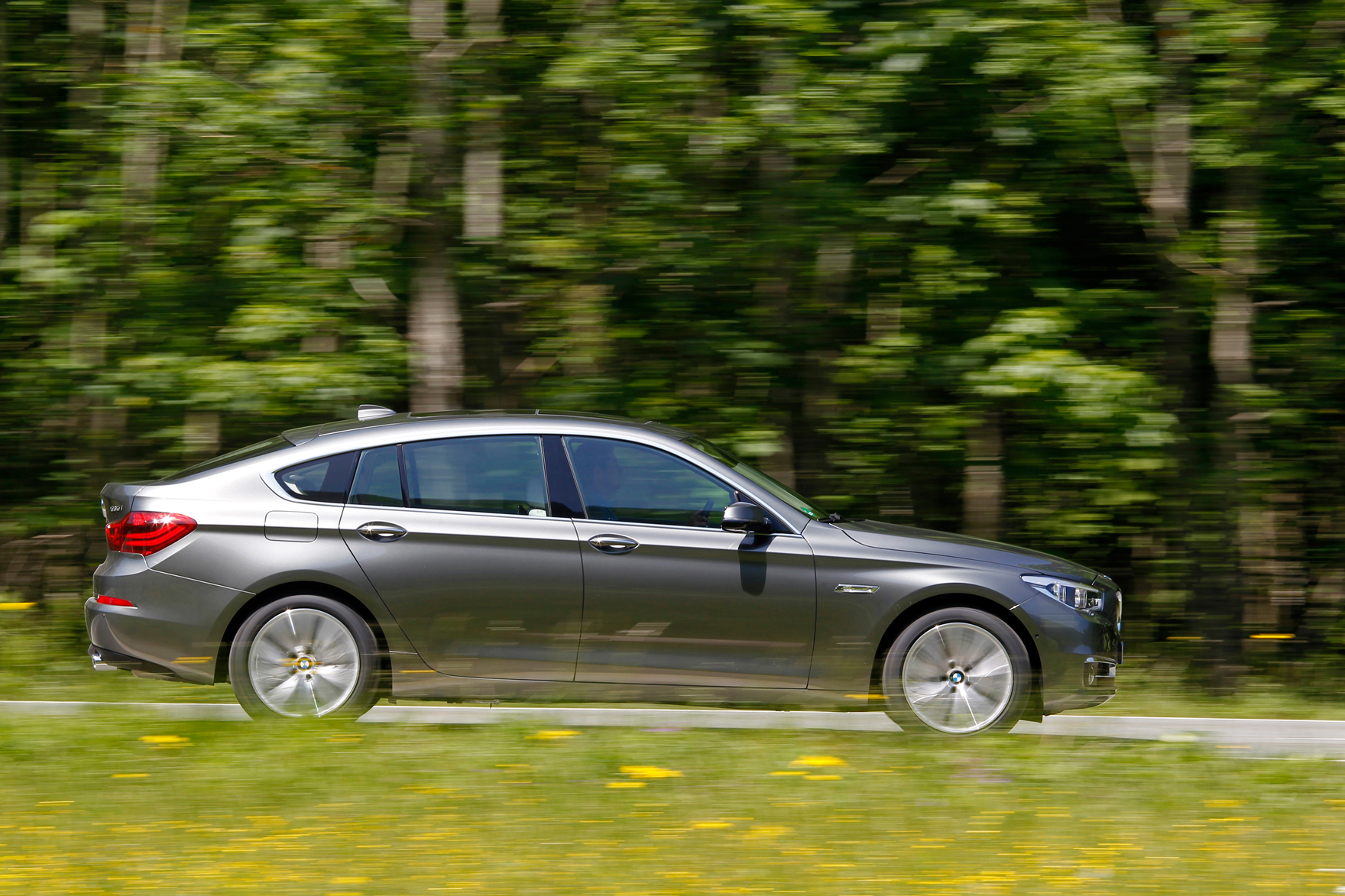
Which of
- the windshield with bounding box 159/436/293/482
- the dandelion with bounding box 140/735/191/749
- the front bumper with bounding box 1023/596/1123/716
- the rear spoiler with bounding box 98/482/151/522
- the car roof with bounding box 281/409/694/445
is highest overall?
→ the car roof with bounding box 281/409/694/445

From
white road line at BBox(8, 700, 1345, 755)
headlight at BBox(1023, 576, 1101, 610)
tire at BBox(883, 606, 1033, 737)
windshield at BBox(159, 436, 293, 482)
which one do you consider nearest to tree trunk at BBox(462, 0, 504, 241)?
windshield at BBox(159, 436, 293, 482)

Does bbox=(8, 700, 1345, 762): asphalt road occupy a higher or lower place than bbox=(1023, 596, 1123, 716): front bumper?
lower

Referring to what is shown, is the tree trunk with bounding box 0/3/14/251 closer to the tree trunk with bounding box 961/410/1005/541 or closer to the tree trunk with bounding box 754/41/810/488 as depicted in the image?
the tree trunk with bounding box 754/41/810/488

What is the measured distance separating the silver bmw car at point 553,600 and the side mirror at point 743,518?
0.01 meters

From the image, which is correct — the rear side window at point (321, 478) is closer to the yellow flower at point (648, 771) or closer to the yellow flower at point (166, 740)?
the yellow flower at point (166, 740)

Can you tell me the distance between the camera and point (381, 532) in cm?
638

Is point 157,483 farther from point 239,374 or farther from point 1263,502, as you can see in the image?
point 1263,502

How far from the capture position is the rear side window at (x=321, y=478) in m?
6.46

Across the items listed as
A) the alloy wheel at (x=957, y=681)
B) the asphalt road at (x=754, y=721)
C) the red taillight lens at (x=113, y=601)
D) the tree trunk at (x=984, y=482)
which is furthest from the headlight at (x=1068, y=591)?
the red taillight lens at (x=113, y=601)

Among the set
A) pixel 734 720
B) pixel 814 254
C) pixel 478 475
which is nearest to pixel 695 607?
pixel 734 720

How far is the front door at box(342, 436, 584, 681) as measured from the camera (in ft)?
20.7

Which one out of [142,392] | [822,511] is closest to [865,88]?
[822,511]

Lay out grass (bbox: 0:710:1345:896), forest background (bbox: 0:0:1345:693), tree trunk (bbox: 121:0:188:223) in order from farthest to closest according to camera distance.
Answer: tree trunk (bbox: 121:0:188:223), forest background (bbox: 0:0:1345:693), grass (bbox: 0:710:1345:896)

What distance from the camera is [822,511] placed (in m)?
6.89
